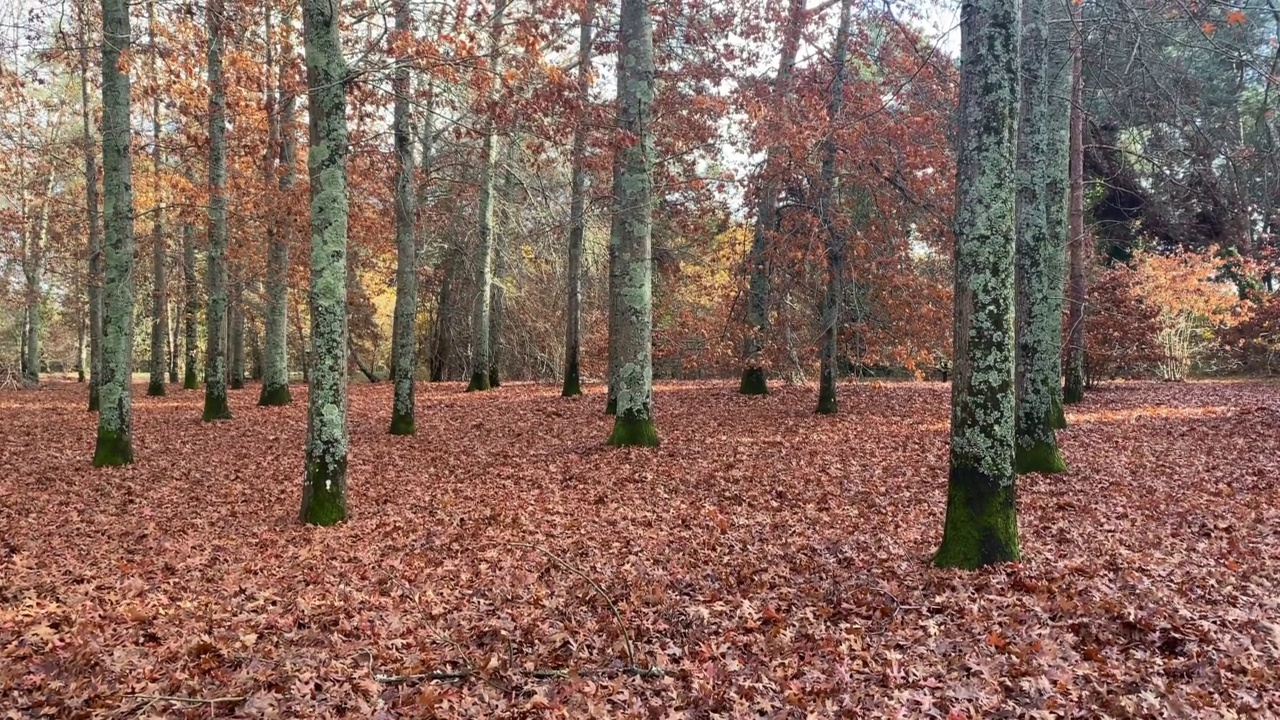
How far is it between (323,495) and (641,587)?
3.57 m

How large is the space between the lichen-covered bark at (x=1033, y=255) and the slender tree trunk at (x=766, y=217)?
3.88m

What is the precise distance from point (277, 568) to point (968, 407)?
17.7ft

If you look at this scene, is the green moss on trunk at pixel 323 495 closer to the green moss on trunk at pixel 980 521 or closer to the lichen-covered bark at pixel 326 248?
the lichen-covered bark at pixel 326 248

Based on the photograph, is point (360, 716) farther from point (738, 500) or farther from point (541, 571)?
point (738, 500)

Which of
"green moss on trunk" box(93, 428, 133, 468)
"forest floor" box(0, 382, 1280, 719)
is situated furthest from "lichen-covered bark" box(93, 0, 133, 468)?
"forest floor" box(0, 382, 1280, 719)

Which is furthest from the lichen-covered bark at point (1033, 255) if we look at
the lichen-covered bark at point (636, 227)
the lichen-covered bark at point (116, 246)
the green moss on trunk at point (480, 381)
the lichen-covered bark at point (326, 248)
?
the green moss on trunk at point (480, 381)

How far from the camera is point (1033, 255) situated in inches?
316

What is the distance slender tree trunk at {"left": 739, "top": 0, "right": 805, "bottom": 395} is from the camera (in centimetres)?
1195

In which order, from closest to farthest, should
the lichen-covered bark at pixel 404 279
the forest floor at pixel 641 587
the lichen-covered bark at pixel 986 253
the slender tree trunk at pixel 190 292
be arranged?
the forest floor at pixel 641 587 → the lichen-covered bark at pixel 986 253 → the lichen-covered bark at pixel 404 279 → the slender tree trunk at pixel 190 292

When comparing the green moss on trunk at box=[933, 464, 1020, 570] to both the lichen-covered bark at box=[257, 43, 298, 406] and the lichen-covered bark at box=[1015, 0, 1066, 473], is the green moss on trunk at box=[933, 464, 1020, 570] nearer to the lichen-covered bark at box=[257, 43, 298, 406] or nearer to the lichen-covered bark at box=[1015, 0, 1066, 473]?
the lichen-covered bark at box=[1015, 0, 1066, 473]

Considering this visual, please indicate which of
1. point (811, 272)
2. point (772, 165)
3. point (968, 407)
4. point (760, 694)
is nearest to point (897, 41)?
point (772, 165)

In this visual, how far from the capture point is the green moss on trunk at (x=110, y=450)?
9477 millimetres

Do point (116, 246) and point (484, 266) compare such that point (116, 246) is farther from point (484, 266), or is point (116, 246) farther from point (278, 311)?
point (484, 266)

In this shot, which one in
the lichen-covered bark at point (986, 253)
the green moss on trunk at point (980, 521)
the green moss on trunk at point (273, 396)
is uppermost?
the lichen-covered bark at point (986, 253)
